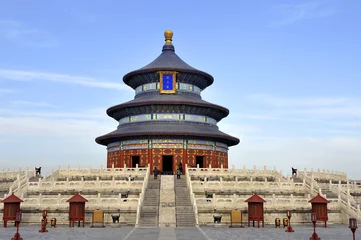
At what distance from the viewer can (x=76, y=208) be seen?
30750 millimetres

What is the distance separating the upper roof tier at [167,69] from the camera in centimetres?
6035

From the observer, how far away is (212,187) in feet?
121

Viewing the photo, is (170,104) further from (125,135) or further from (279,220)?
(279,220)

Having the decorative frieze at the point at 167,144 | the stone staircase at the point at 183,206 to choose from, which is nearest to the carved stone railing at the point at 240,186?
the stone staircase at the point at 183,206

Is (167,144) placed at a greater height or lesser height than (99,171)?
greater

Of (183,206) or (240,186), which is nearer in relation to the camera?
(183,206)

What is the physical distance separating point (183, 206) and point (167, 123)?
2452cm

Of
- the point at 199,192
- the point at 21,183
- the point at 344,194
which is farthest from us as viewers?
the point at 21,183

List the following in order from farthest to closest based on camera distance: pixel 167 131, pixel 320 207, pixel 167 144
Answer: pixel 167 144, pixel 167 131, pixel 320 207

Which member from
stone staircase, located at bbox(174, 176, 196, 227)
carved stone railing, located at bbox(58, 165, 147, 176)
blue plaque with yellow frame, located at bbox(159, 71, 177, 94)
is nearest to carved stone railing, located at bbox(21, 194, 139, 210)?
stone staircase, located at bbox(174, 176, 196, 227)

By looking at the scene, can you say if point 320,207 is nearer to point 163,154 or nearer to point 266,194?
point 266,194

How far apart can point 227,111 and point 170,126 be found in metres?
9.26

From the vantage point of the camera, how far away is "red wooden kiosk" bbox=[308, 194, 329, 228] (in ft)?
102

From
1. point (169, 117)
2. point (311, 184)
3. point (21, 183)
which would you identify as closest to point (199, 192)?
point (311, 184)
